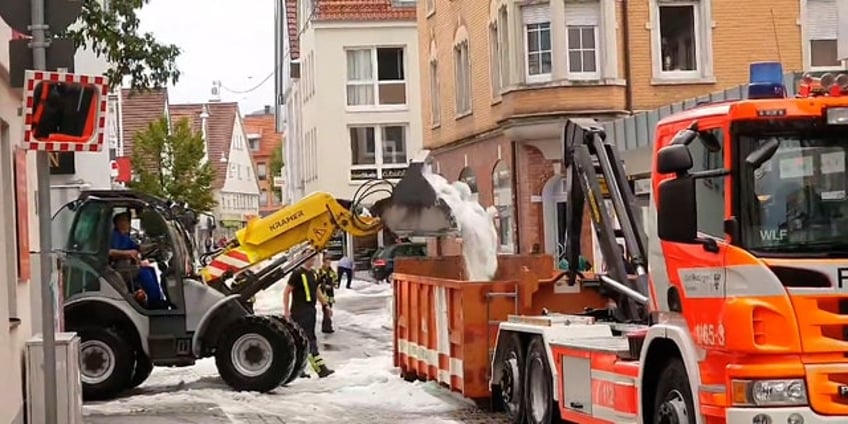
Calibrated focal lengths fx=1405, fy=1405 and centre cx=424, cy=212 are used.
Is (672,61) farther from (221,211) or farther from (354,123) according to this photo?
(221,211)

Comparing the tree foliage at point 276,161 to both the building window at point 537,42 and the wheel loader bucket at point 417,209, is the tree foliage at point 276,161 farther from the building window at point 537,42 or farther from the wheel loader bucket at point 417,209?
the wheel loader bucket at point 417,209

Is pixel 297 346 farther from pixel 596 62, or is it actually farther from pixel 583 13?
pixel 583 13

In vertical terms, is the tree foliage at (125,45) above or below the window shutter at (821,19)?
below

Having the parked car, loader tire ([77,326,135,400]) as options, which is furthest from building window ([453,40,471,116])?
loader tire ([77,326,135,400])

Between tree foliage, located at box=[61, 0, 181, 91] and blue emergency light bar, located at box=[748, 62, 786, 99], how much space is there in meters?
7.53

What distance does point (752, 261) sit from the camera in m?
8.06

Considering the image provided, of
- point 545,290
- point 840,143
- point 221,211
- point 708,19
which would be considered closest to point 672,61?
point 708,19

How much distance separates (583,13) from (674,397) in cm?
2164

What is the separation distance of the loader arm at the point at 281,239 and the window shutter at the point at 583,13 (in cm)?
1310

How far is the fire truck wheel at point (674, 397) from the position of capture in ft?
28.8

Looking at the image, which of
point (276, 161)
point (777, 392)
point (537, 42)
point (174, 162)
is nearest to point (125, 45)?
point (777, 392)

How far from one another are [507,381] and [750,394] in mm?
5693

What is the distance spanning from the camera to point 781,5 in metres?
30.2

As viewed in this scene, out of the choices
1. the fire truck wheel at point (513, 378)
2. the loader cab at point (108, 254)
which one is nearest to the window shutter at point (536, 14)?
the loader cab at point (108, 254)
